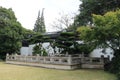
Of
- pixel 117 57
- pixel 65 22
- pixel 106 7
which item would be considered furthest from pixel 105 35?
pixel 65 22

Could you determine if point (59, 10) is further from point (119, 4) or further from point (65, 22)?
point (119, 4)

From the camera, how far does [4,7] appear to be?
22.6 metres

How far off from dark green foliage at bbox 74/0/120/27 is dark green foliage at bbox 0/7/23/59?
7772 millimetres

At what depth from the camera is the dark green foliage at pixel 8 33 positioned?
2124 cm

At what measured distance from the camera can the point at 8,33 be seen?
21172mm

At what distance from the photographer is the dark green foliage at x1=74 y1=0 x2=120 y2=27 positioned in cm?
1611

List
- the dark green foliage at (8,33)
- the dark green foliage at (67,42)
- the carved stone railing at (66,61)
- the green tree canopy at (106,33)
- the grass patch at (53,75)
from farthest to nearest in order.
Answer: the dark green foliage at (8,33) → the dark green foliage at (67,42) → the carved stone railing at (66,61) → the green tree canopy at (106,33) → the grass patch at (53,75)


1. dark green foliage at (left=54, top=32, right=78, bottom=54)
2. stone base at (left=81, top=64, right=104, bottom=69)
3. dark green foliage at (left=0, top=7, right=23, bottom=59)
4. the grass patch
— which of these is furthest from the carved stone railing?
dark green foliage at (left=0, top=7, right=23, bottom=59)

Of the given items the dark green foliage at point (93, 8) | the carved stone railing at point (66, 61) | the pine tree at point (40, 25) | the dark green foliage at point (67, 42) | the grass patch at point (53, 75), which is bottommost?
the grass patch at point (53, 75)

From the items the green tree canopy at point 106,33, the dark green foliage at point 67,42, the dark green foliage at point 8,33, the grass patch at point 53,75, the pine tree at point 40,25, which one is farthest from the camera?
the pine tree at point 40,25

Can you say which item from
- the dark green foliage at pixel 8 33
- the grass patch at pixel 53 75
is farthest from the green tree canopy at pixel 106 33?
the dark green foliage at pixel 8 33

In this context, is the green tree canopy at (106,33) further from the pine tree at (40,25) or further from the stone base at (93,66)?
the pine tree at (40,25)

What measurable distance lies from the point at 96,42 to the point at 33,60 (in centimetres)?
598

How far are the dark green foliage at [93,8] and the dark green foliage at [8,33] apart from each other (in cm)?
777
